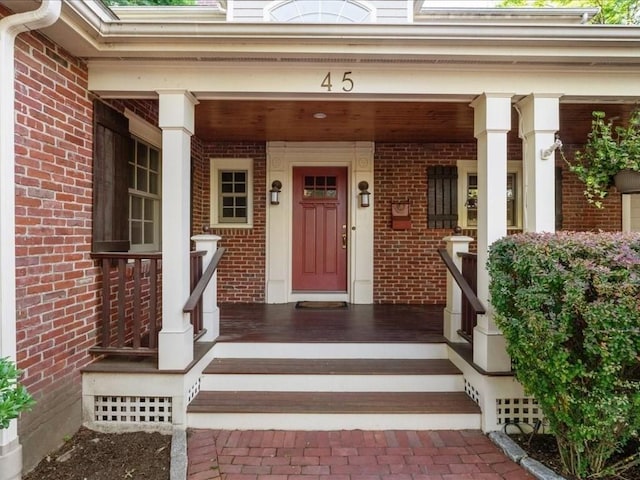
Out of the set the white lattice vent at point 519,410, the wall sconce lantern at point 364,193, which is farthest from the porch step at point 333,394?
the wall sconce lantern at point 364,193

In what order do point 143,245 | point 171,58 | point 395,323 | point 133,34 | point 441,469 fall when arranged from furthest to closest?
1. point 395,323
2. point 143,245
3. point 171,58
4. point 133,34
5. point 441,469

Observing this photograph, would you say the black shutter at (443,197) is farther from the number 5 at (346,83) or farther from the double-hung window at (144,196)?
the double-hung window at (144,196)

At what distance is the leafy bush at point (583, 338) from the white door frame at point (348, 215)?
3212mm

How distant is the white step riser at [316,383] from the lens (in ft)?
10.3

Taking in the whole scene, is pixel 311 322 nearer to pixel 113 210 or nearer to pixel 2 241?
pixel 113 210

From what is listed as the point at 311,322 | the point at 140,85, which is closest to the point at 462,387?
the point at 311,322

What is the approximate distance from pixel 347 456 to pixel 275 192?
3.75 m

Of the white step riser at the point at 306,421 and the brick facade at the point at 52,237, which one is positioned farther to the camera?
the white step riser at the point at 306,421

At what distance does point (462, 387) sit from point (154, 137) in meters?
3.78

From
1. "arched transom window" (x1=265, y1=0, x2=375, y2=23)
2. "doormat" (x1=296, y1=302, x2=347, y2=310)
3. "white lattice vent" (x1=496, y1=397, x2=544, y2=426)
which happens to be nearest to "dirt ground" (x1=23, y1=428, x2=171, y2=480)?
"white lattice vent" (x1=496, y1=397, x2=544, y2=426)

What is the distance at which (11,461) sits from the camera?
7.16 feet

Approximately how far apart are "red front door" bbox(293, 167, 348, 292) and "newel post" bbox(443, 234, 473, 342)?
216cm

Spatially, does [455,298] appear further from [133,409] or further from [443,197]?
[133,409]

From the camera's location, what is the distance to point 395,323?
432 cm
